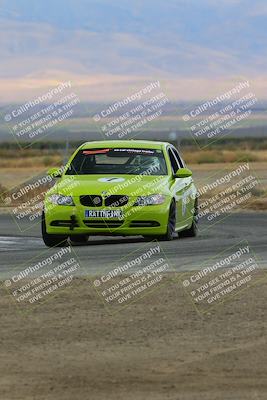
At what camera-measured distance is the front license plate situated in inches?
713

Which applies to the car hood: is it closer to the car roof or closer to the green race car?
the green race car

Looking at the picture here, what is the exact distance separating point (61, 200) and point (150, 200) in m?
1.33

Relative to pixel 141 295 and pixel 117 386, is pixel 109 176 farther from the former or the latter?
pixel 117 386

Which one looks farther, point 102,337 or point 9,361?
point 102,337

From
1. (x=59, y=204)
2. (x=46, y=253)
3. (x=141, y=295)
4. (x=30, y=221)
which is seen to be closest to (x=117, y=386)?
(x=141, y=295)

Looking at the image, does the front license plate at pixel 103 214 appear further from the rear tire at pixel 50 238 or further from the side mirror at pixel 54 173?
the side mirror at pixel 54 173

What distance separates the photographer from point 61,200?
59.8ft

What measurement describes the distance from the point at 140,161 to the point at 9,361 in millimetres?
10348

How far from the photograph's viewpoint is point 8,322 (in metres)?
11.1

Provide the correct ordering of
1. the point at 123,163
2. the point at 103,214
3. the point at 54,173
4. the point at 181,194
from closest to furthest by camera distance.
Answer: the point at 103,214 → the point at 54,173 → the point at 123,163 → the point at 181,194

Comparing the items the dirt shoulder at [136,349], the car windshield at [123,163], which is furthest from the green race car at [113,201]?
the dirt shoulder at [136,349]

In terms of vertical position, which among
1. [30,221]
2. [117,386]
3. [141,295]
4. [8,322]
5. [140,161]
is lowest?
[30,221]

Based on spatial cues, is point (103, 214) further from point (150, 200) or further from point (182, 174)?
point (182, 174)

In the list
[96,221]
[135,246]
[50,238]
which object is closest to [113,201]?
[96,221]
